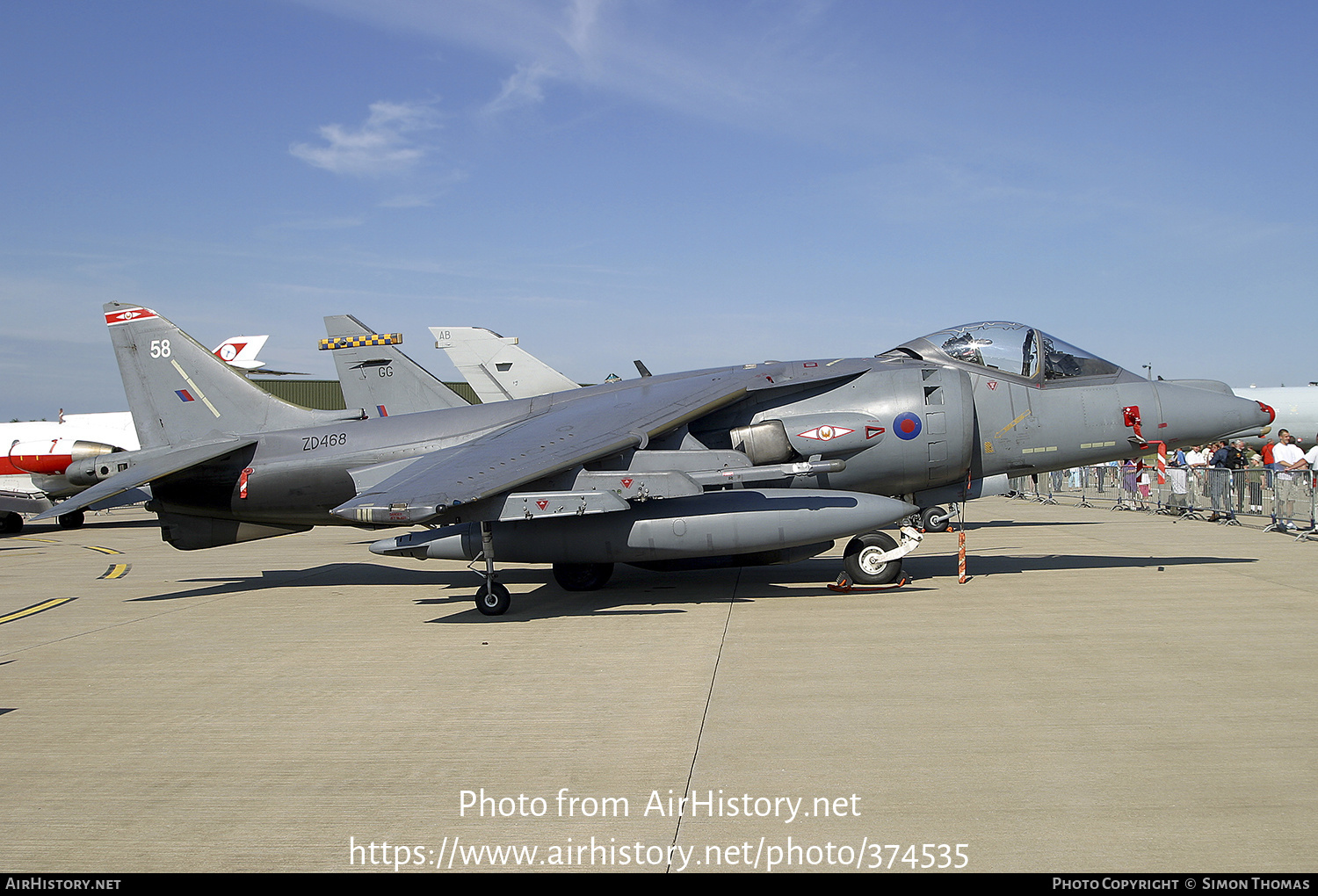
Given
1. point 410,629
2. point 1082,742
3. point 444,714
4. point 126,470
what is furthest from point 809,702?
point 126,470

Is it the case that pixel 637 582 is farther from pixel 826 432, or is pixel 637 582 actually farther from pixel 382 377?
pixel 382 377

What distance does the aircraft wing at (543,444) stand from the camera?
8.31m

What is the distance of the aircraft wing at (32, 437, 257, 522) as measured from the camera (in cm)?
1049

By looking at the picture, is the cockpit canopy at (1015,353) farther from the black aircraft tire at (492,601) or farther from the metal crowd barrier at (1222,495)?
the black aircraft tire at (492,601)

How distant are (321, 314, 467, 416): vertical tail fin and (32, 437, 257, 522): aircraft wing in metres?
5.18

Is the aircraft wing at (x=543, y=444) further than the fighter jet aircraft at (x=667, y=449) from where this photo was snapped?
No

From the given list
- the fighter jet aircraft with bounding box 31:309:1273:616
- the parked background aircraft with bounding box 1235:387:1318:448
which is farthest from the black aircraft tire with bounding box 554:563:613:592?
the parked background aircraft with bounding box 1235:387:1318:448

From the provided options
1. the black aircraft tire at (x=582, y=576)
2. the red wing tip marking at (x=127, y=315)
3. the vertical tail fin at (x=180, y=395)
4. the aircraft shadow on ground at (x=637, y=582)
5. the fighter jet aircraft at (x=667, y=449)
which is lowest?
the aircraft shadow on ground at (x=637, y=582)

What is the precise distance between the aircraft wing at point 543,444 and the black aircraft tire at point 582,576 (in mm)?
1991

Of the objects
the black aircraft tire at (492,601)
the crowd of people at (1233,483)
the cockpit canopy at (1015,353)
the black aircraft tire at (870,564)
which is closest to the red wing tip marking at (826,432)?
the black aircraft tire at (870,564)

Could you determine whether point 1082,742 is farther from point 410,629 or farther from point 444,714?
point 410,629

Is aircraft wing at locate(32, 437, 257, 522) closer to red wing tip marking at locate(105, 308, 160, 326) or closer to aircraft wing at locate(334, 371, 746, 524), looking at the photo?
red wing tip marking at locate(105, 308, 160, 326)

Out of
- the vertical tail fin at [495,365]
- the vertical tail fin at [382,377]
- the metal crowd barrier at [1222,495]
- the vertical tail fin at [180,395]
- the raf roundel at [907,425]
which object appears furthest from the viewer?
the vertical tail fin at [495,365]

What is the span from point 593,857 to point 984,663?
4218 mm
